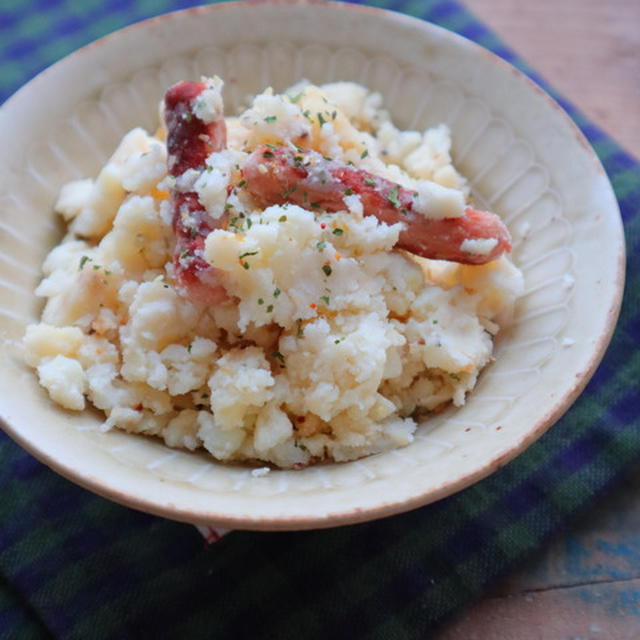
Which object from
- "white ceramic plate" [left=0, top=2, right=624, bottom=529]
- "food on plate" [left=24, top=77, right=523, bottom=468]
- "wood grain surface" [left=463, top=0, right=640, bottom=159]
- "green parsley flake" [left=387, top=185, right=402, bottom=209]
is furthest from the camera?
"wood grain surface" [left=463, top=0, right=640, bottom=159]

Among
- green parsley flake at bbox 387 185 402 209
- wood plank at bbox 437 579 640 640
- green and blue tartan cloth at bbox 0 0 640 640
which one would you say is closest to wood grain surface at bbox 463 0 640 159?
green and blue tartan cloth at bbox 0 0 640 640

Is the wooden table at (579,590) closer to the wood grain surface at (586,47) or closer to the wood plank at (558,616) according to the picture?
the wood plank at (558,616)

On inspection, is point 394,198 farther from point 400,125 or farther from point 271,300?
point 400,125

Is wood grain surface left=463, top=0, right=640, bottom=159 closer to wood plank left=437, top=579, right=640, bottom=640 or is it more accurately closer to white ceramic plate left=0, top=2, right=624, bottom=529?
white ceramic plate left=0, top=2, right=624, bottom=529

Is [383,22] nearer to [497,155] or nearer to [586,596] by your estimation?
[497,155]

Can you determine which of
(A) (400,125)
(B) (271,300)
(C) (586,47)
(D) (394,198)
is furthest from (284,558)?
(C) (586,47)

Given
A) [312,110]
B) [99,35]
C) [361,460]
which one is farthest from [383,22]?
[361,460]

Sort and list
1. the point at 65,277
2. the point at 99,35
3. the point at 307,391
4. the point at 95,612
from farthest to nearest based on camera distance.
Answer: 1. the point at 99,35
2. the point at 65,277
3. the point at 95,612
4. the point at 307,391
